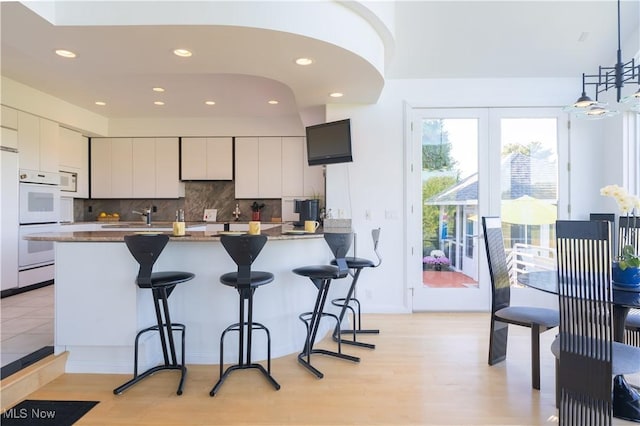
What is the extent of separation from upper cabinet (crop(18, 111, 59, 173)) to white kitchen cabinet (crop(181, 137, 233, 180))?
5.95 feet

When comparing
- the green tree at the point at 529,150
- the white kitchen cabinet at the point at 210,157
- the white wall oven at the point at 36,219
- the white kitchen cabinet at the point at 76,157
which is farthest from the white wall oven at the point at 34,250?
the green tree at the point at 529,150

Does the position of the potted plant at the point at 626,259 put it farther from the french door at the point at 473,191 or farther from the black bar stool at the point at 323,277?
the french door at the point at 473,191

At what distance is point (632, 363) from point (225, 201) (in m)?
5.71

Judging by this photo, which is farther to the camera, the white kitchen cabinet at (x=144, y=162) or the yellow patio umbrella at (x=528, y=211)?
the white kitchen cabinet at (x=144, y=162)

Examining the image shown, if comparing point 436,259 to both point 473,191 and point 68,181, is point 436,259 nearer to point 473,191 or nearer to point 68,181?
point 473,191

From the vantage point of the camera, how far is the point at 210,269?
288cm

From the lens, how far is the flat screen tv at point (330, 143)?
3.87 m

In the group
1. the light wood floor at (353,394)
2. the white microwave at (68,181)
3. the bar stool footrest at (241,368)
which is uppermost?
the white microwave at (68,181)

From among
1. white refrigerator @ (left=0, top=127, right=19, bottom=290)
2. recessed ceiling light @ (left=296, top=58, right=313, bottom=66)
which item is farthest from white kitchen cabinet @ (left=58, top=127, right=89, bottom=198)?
recessed ceiling light @ (left=296, top=58, right=313, bottom=66)

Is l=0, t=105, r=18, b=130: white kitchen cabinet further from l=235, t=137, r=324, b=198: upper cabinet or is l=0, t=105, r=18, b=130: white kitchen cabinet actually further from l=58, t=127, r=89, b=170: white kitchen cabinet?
l=235, t=137, r=324, b=198: upper cabinet

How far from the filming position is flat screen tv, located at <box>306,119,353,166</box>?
3.87 meters

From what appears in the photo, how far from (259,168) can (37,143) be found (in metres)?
3.08

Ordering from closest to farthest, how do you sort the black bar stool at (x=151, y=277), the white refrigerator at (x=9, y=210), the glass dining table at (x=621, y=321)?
the glass dining table at (x=621, y=321), the black bar stool at (x=151, y=277), the white refrigerator at (x=9, y=210)

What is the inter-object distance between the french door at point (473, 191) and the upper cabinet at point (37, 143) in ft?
16.3
